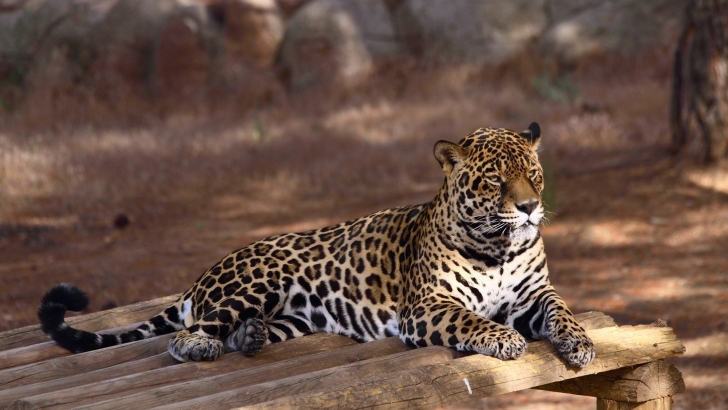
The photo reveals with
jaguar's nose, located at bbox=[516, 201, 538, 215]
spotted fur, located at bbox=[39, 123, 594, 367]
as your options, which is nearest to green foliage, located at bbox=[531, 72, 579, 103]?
spotted fur, located at bbox=[39, 123, 594, 367]

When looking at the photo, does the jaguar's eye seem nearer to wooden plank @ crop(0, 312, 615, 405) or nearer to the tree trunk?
wooden plank @ crop(0, 312, 615, 405)

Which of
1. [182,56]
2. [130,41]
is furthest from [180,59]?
[130,41]

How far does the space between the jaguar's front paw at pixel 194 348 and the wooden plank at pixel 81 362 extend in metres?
0.42

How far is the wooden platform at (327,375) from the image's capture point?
13.6 feet

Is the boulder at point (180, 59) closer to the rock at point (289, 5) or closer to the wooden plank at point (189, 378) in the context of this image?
the rock at point (289, 5)

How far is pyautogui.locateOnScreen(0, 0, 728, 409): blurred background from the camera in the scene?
32.0 feet

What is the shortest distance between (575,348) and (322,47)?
1546 cm

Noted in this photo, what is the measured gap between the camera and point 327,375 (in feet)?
14.4

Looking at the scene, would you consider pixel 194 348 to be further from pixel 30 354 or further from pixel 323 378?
pixel 30 354

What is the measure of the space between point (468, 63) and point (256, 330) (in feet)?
46.5

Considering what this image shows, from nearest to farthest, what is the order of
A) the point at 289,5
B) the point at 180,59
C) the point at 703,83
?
the point at 703,83 → the point at 180,59 → the point at 289,5

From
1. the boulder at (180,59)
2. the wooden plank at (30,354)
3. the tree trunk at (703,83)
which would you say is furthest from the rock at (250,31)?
the wooden plank at (30,354)

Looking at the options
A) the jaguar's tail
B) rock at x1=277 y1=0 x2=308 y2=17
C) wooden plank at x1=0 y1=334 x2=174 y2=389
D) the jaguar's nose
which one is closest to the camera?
the jaguar's nose

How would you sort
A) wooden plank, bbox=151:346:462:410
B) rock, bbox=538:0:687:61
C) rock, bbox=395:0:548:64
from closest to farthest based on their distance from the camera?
wooden plank, bbox=151:346:462:410 < rock, bbox=538:0:687:61 < rock, bbox=395:0:548:64
